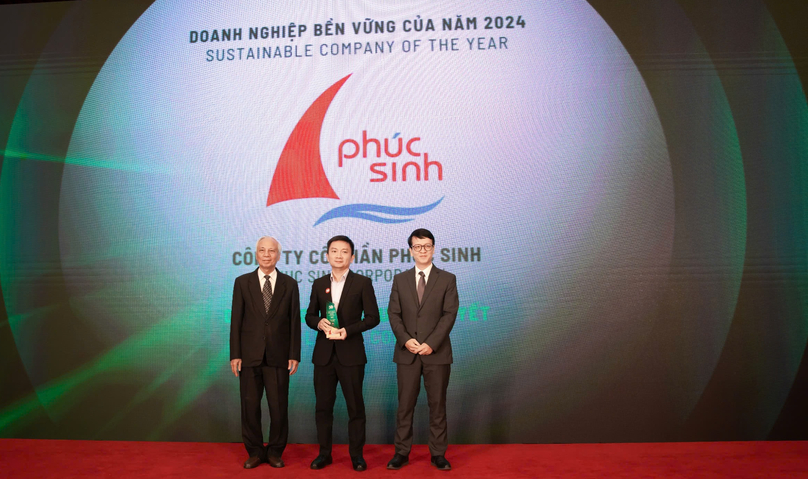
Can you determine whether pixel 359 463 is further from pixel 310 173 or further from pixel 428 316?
pixel 310 173

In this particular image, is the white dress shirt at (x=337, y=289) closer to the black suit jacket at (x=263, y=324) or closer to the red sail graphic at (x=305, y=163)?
the black suit jacket at (x=263, y=324)

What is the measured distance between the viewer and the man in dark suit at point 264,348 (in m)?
3.71

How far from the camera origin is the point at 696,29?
4535 millimetres

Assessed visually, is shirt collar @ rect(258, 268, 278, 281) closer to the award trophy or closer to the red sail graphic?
the award trophy

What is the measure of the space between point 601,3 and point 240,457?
417 cm

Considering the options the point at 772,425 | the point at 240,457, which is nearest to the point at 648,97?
the point at 772,425

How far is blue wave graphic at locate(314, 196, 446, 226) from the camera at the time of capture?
4.50m

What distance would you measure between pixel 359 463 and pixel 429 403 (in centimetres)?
56

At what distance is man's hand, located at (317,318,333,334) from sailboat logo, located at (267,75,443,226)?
3.51 feet

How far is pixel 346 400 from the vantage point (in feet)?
12.2

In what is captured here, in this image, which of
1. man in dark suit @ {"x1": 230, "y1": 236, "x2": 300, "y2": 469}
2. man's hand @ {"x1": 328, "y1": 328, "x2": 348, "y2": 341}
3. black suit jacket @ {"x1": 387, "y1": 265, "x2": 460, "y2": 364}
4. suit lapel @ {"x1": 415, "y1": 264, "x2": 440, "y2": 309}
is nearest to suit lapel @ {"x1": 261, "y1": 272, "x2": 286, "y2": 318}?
man in dark suit @ {"x1": 230, "y1": 236, "x2": 300, "y2": 469}

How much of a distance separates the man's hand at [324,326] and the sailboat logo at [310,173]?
1.07 metres

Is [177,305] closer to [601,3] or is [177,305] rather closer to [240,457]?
[240,457]

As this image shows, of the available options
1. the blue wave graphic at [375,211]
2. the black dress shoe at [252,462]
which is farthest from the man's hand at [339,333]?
the blue wave graphic at [375,211]
